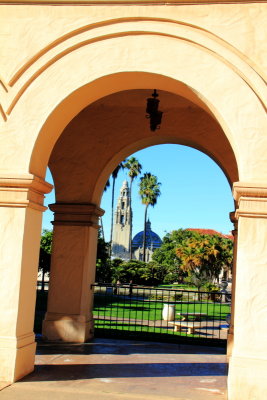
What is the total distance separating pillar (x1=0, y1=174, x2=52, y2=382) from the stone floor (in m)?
0.33

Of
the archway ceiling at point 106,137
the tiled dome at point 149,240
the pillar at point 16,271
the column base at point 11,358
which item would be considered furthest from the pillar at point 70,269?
the tiled dome at point 149,240

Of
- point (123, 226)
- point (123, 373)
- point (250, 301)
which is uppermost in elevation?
point (123, 226)

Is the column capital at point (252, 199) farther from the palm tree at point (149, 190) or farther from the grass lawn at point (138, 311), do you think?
the palm tree at point (149, 190)

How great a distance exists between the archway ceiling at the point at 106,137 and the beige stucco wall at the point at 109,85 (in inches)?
120

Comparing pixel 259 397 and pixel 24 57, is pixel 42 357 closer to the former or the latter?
pixel 259 397

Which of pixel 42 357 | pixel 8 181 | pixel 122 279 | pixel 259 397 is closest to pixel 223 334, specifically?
pixel 42 357

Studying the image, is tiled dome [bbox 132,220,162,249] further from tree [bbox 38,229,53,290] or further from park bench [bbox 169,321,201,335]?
park bench [bbox 169,321,201,335]

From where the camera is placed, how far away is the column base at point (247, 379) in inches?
220

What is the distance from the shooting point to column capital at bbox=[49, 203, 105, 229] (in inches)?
390

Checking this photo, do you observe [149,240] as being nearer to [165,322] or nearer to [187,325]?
[165,322]

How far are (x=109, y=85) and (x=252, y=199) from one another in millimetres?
2631

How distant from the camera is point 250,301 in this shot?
579 cm

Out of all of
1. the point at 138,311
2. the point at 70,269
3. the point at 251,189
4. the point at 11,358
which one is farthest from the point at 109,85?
the point at 138,311

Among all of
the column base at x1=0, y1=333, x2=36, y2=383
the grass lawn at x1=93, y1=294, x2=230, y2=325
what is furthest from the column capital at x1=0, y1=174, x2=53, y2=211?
the grass lawn at x1=93, y1=294, x2=230, y2=325
